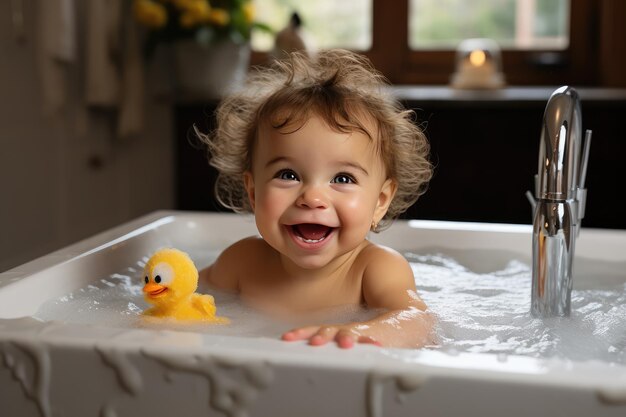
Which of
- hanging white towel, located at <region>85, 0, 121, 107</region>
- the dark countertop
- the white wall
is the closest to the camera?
the dark countertop

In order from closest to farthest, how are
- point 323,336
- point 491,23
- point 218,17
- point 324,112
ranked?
1. point 323,336
2. point 324,112
3. point 218,17
4. point 491,23

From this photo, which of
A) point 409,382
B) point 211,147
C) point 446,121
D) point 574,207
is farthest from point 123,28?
point 409,382

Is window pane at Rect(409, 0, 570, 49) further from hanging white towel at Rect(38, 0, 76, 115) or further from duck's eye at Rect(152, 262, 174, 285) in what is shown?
duck's eye at Rect(152, 262, 174, 285)

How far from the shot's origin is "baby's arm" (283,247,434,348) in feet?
3.33

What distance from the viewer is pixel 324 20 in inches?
126

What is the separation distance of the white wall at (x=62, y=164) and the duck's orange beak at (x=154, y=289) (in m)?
1.54

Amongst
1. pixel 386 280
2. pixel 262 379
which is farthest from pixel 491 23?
pixel 262 379

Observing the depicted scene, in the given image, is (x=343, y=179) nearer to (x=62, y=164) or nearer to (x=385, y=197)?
(x=385, y=197)

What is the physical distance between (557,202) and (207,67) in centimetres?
172

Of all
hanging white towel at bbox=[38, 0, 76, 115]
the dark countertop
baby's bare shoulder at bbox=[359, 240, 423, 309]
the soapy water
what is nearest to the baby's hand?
the soapy water

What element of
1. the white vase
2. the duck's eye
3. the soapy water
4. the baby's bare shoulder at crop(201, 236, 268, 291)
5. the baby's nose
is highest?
the white vase

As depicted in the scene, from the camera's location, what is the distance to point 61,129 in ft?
9.40

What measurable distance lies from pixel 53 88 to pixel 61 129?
0.93ft

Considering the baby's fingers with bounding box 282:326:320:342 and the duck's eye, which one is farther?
the duck's eye
